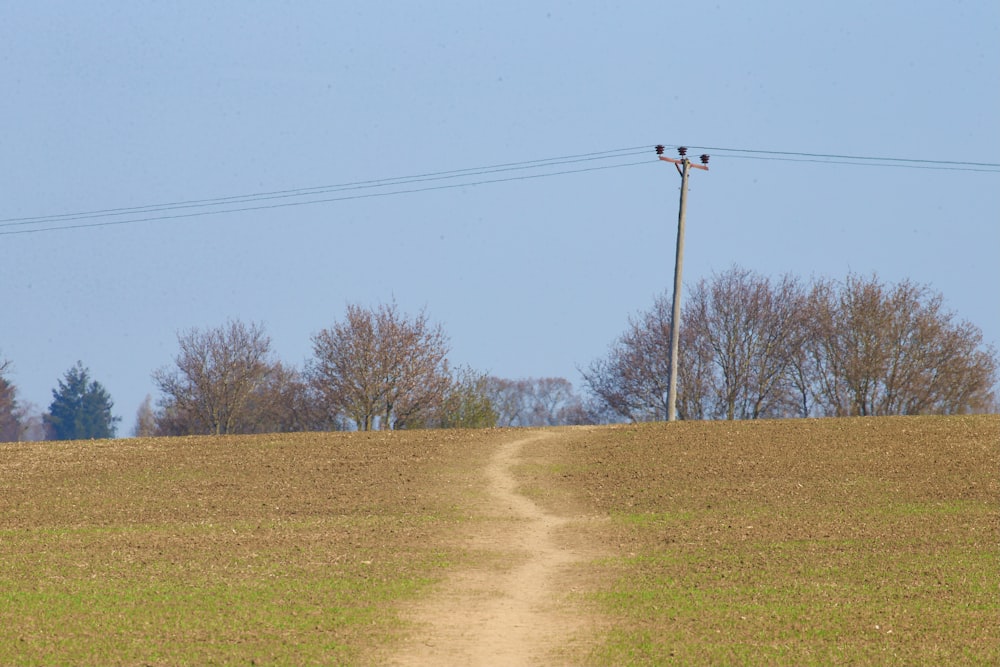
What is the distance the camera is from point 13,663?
1222 cm

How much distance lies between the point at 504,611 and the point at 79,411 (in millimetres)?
116594

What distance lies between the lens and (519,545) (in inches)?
806

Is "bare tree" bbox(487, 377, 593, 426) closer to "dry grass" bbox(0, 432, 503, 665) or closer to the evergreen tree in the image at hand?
the evergreen tree

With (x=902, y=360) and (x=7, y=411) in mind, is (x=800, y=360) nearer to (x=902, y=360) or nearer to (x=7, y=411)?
(x=902, y=360)

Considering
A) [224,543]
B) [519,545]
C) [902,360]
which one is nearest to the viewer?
[519,545]

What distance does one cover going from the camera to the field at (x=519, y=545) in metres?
13.3

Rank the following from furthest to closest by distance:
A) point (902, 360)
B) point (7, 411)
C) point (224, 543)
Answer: point (7, 411)
point (902, 360)
point (224, 543)

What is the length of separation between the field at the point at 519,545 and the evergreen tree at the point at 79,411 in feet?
302

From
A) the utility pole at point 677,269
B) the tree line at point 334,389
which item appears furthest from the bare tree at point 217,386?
the utility pole at point 677,269

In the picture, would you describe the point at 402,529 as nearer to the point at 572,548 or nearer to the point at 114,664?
the point at 572,548

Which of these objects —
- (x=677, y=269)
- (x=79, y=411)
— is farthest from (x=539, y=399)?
(x=677, y=269)

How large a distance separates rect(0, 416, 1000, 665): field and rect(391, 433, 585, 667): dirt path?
0.20 ft

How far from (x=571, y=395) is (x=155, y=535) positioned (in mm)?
99487

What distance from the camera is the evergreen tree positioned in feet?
396
